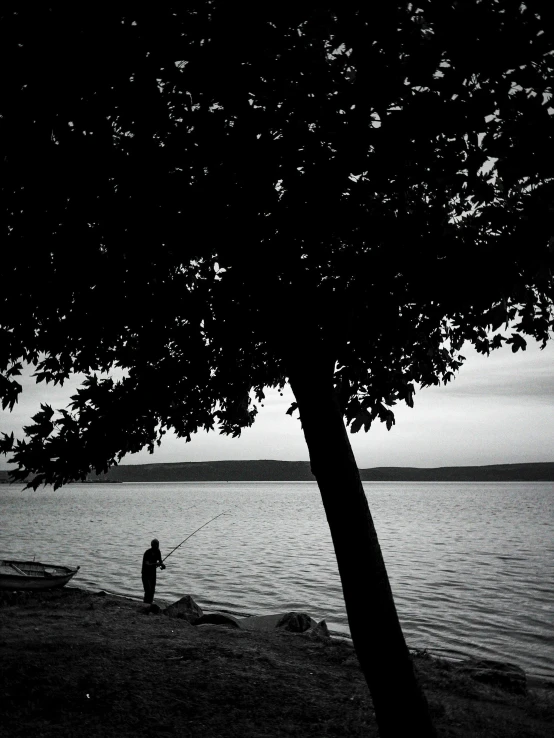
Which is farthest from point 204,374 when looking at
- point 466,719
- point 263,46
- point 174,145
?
point 466,719

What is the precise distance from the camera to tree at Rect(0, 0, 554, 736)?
15.9 ft

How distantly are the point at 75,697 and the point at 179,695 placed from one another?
147cm

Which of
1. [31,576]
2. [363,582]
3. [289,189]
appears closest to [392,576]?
[31,576]

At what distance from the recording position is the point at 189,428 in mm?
8930

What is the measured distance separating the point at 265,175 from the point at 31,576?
19.4m

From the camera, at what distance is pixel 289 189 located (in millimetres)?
5480

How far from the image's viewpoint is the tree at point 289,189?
4.85 meters

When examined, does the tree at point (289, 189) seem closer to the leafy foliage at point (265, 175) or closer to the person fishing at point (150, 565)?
the leafy foliage at point (265, 175)

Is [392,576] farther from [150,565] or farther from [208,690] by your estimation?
[208,690]

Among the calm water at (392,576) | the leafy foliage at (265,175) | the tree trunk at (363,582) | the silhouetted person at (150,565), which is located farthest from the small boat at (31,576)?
the tree trunk at (363,582)

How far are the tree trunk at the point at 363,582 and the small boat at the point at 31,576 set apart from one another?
56.9ft

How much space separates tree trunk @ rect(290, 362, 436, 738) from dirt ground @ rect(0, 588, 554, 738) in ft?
5.16

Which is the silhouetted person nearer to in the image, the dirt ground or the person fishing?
the person fishing

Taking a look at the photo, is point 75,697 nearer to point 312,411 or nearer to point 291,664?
point 291,664
